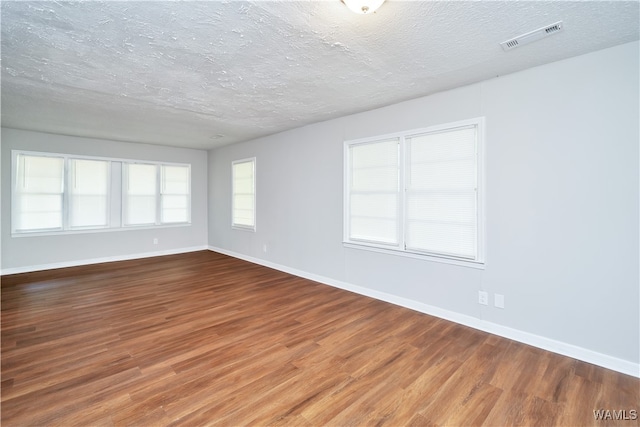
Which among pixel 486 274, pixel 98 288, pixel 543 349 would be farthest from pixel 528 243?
pixel 98 288

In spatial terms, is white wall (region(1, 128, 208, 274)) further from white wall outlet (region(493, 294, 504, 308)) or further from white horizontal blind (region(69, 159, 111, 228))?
white wall outlet (region(493, 294, 504, 308))

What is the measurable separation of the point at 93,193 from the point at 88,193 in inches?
3.2

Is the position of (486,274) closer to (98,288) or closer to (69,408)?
(69,408)

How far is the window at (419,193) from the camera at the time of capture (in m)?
3.13

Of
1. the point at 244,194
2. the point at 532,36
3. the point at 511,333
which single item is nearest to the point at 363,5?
the point at 532,36

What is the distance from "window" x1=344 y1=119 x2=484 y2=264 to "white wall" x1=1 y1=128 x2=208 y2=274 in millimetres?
4777

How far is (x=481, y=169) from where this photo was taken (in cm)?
302

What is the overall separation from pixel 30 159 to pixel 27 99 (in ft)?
8.20

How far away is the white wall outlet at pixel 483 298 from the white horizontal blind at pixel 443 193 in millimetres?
382

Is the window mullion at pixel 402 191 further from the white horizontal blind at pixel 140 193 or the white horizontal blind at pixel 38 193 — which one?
the white horizontal blind at pixel 38 193

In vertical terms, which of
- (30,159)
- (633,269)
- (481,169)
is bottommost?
(633,269)

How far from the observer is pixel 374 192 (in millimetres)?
4027

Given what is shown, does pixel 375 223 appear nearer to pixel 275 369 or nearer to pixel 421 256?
pixel 421 256

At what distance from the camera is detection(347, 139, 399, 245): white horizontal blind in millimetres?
3822
